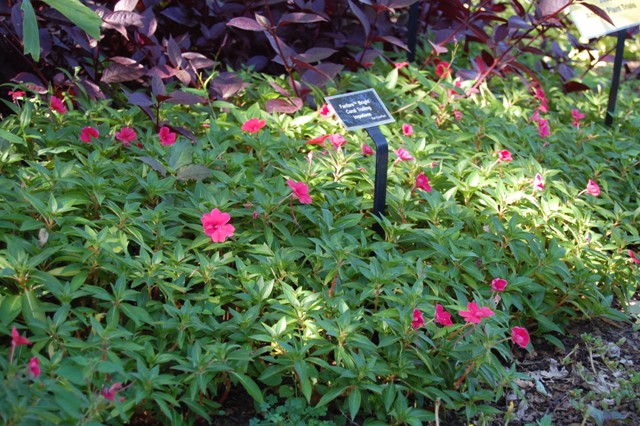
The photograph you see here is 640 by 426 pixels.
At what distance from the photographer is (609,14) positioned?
4.24 m

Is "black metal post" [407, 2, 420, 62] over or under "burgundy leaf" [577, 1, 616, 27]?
under

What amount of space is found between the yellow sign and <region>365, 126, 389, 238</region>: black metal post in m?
1.95

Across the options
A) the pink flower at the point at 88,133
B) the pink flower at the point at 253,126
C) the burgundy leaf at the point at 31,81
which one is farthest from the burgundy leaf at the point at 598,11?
the burgundy leaf at the point at 31,81

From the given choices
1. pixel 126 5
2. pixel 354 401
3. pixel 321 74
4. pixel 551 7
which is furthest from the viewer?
pixel 551 7

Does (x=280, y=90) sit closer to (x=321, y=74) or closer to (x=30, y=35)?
(x=321, y=74)

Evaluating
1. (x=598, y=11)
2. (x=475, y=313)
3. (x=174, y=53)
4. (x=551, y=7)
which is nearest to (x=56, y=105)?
(x=174, y=53)

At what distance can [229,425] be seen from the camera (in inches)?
94.0

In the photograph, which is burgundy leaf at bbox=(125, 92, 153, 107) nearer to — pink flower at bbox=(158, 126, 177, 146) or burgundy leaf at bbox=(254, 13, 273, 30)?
pink flower at bbox=(158, 126, 177, 146)

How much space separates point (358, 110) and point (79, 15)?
99 cm

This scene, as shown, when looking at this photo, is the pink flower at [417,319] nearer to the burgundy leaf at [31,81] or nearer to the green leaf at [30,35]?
the green leaf at [30,35]

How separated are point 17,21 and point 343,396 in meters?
2.16

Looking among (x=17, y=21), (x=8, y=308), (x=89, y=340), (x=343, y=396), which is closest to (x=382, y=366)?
(x=343, y=396)

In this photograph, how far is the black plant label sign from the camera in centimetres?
Result: 277

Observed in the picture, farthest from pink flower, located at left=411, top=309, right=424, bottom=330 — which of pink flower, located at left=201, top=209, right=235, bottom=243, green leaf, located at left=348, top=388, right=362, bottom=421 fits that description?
pink flower, located at left=201, top=209, right=235, bottom=243
